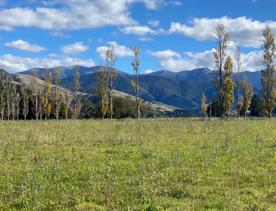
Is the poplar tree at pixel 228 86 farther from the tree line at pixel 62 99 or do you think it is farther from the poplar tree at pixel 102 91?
the poplar tree at pixel 102 91

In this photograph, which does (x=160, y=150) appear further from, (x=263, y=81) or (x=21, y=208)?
(x=263, y=81)

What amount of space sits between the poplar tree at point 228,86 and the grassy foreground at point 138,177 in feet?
176

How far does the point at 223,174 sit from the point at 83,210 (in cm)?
731

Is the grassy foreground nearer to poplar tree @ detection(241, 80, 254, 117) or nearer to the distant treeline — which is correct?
the distant treeline

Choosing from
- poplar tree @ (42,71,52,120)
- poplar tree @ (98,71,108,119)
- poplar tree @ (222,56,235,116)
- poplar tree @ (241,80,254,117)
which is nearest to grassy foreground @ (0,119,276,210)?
poplar tree @ (222,56,235,116)

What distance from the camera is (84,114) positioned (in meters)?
142

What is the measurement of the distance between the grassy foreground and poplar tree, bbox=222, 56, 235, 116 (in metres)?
53.8

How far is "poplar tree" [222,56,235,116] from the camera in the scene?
265ft

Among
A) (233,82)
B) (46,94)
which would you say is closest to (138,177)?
(233,82)

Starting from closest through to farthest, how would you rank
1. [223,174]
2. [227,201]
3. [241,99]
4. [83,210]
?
[83,210] < [227,201] < [223,174] < [241,99]

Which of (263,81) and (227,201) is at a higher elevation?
(263,81)

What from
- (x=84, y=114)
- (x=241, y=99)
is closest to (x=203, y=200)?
(x=241, y=99)

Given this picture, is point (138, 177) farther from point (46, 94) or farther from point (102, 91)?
point (46, 94)

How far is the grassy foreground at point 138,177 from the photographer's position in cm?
1313
